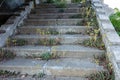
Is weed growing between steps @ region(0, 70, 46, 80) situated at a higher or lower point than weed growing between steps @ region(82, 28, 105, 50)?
lower

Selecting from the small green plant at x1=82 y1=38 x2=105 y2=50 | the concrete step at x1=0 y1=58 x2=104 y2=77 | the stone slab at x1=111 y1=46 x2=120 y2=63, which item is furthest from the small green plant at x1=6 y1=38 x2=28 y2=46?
the stone slab at x1=111 y1=46 x2=120 y2=63

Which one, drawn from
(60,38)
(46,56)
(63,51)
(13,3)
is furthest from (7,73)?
(13,3)

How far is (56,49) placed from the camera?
183 inches

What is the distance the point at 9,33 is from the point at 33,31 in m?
0.67

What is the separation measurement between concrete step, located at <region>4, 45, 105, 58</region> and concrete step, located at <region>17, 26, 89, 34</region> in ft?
2.82

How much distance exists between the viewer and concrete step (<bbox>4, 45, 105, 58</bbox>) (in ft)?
15.0

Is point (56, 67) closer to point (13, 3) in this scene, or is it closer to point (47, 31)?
point (47, 31)

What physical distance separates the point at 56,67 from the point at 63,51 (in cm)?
58

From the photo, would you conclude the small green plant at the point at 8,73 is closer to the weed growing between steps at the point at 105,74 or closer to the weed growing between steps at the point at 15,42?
Result: the weed growing between steps at the point at 15,42

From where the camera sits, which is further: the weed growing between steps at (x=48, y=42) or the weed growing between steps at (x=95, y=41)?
the weed growing between steps at (x=48, y=42)

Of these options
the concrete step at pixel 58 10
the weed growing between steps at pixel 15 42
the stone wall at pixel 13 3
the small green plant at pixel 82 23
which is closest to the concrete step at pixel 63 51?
the weed growing between steps at pixel 15 42

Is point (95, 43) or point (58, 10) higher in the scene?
point (58, 10)

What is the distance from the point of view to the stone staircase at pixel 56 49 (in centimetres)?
409

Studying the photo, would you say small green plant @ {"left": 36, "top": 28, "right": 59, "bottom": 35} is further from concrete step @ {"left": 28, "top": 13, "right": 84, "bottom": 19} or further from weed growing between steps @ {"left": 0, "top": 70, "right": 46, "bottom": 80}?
weed growing between steps @ {"left": 0, "top": 70, "right": 46, "bottom": 80}
